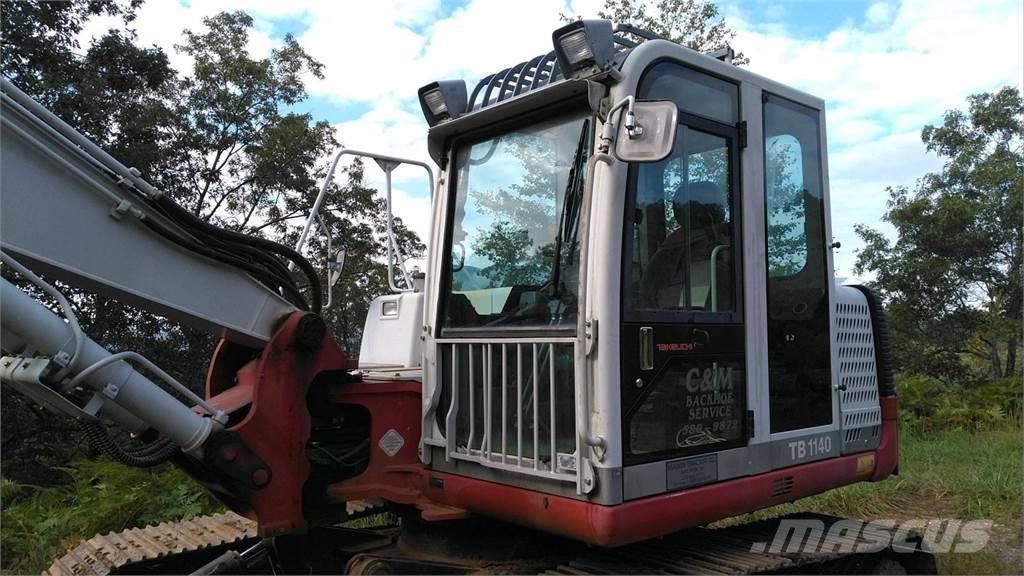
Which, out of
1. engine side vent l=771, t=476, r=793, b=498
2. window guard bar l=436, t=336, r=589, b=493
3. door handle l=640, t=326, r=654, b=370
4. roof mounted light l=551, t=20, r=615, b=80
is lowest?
engine side vent l=771, t=476, r=793, b=498

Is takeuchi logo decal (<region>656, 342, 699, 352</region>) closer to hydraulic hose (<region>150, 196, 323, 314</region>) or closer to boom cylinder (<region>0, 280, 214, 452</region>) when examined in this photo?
hydraulic hose (<region>150, 196, 323, 314</region>)

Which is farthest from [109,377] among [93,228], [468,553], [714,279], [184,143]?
[184,143]

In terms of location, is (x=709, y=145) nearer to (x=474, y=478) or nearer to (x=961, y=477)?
(x=474, y=478)

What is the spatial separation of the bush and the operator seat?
30.4ft

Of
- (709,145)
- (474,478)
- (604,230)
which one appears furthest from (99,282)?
A: (709,145)

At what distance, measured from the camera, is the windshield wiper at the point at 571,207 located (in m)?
3.08

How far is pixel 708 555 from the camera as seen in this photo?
3355 millimetres

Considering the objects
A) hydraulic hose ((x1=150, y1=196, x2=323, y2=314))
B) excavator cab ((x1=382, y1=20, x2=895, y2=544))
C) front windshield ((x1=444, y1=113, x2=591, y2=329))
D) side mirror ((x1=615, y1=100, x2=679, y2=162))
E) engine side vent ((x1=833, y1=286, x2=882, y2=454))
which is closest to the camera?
side mirror ((x1=615, y1=100, x2=679, y2=162))

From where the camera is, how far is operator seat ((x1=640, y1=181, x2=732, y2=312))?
3.08 meters

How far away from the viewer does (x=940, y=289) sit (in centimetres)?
1509

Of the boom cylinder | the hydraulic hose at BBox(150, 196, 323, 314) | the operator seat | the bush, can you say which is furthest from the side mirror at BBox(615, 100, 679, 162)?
the bush

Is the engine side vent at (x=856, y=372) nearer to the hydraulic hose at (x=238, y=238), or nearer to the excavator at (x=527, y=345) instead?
the excavator at (x=527, y=345)

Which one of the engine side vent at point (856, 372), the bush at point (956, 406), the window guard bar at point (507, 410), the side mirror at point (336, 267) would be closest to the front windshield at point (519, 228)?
the window guard bar at point (507, 410)

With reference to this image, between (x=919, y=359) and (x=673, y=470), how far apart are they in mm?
14469
